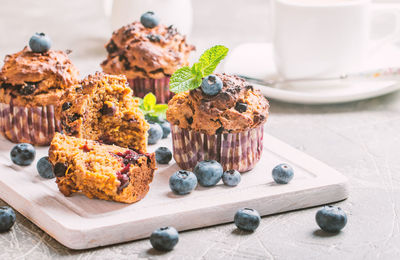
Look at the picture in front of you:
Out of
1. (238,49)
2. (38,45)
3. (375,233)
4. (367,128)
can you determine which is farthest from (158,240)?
(238,49)

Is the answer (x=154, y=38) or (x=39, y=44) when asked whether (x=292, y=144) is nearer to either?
(x=154, y=38)

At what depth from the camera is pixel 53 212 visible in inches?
151

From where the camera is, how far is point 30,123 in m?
4.80

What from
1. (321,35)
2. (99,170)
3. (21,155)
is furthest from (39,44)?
(321,35)

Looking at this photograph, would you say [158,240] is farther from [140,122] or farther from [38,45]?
[38,45]

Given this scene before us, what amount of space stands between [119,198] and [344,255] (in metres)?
1.23


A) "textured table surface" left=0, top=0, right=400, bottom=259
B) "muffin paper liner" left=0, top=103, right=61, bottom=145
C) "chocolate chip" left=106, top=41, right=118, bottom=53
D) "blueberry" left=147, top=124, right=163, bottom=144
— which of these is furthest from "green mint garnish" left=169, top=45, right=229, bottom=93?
"chocolate chip" left=106, top=41, right=118, bottom=53

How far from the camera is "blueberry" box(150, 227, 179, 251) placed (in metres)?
3.54

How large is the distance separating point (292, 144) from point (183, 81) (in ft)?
3.89

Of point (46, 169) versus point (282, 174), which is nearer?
point (282, 174)

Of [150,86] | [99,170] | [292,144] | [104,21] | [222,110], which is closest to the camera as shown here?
[99,170]

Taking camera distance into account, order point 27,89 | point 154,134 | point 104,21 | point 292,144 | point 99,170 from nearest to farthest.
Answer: point 99,170 → point 27,89 → point 154,134 → point 292,144 → point 104,21

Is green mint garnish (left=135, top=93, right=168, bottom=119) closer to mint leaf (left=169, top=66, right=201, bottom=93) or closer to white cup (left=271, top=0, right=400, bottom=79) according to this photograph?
mint leaf (left=169, top=66, right=201, bottom=93)

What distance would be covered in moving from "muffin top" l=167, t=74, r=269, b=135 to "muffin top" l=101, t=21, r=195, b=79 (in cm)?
120
